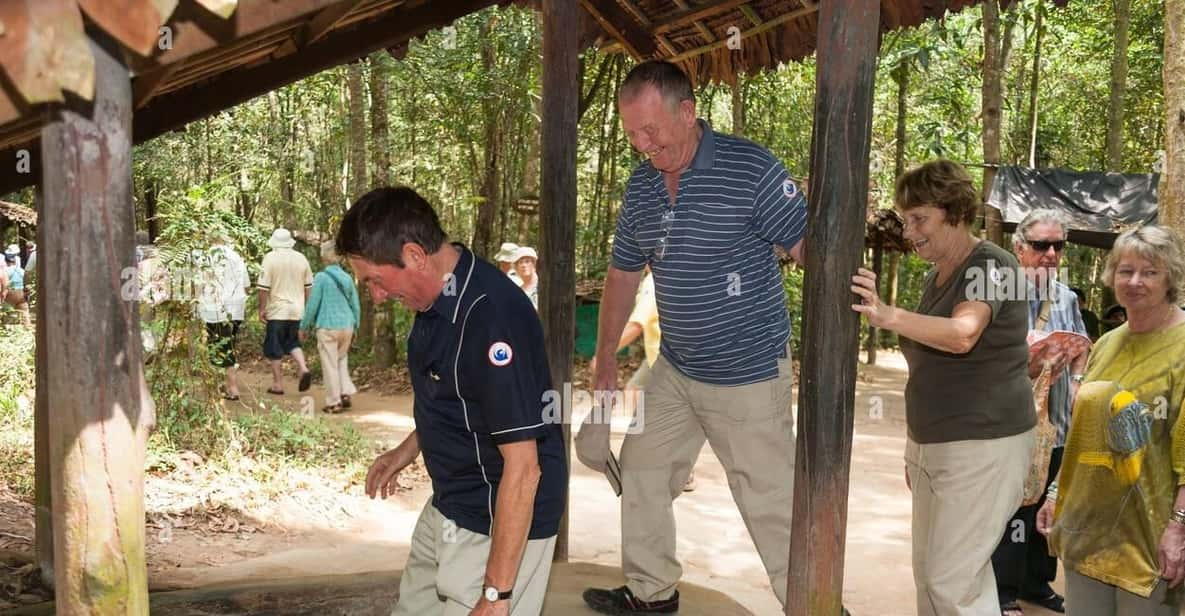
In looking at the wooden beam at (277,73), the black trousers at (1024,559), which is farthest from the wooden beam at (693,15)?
the black trousers at (1024,559)

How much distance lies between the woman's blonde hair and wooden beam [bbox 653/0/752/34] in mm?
2441

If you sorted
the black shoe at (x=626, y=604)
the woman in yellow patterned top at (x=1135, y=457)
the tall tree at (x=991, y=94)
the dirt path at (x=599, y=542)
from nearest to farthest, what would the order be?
the woman in yellow patterned top at (x=1135, y=457) < the black shoe at (x=626, y=604) < the dirt path at (x=599, y=542) < the tall tree at (x=991, y=94)

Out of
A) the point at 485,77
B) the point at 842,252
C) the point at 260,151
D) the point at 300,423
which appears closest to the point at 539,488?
the point at 842,252

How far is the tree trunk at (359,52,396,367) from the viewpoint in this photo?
1184 cm

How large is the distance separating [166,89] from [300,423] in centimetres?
424

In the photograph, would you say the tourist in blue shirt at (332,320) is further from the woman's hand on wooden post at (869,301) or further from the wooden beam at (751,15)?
the woman's hand on wooden post at (869,301)

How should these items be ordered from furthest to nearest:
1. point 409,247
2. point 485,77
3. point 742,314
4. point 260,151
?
1. point 260,151
2. point 485,77
3. point 742,314
4. point 409,247

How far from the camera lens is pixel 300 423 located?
8539mm

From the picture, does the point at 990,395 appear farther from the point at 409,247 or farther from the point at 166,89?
the point at 166,89

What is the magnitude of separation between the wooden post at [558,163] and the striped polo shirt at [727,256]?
3.27 ft

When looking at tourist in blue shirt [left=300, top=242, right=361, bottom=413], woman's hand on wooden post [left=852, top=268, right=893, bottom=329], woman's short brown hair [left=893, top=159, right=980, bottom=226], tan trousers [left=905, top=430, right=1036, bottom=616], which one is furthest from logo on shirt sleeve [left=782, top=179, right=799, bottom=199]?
tourist in blue shirt [left=300, top=242, right=361, bottom=413]

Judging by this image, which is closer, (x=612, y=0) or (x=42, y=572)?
(x=42, y=572)

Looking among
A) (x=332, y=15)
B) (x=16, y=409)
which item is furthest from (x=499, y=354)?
(x=16, y=409)

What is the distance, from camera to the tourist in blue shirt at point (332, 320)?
10188mm
